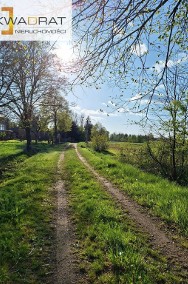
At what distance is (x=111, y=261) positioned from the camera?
15.9 ft

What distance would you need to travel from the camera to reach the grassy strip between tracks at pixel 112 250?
447cm

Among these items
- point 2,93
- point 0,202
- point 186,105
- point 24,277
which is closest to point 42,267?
point 24,277

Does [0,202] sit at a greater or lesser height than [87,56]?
lesser

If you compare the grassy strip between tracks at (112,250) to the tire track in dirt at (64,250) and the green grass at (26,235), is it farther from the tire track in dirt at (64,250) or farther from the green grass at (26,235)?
the green grass at (26,235)

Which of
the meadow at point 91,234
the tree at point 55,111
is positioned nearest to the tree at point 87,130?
the tree at point 55,111

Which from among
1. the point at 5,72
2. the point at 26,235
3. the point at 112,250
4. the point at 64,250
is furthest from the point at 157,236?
the point at 5,72

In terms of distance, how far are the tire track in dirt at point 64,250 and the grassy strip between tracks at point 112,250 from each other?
18cm

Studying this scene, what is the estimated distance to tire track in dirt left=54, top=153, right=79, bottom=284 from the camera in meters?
4.50

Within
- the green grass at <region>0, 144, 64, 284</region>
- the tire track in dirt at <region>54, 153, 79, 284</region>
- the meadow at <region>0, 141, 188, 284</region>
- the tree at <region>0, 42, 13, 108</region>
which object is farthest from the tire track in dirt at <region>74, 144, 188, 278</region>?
the tree at <region>0, 42, 13, 108</region>

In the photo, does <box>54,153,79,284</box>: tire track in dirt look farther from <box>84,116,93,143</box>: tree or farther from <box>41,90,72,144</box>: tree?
<box>84,116,93,143</box>: tree

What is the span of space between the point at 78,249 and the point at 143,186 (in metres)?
5.75

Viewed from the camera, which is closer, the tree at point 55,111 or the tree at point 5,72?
the tree at point 5,72

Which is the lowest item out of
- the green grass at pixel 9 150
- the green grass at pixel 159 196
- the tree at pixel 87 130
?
the green grass at pixel 159 196

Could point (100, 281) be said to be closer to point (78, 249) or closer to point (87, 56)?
point (78, 249)
